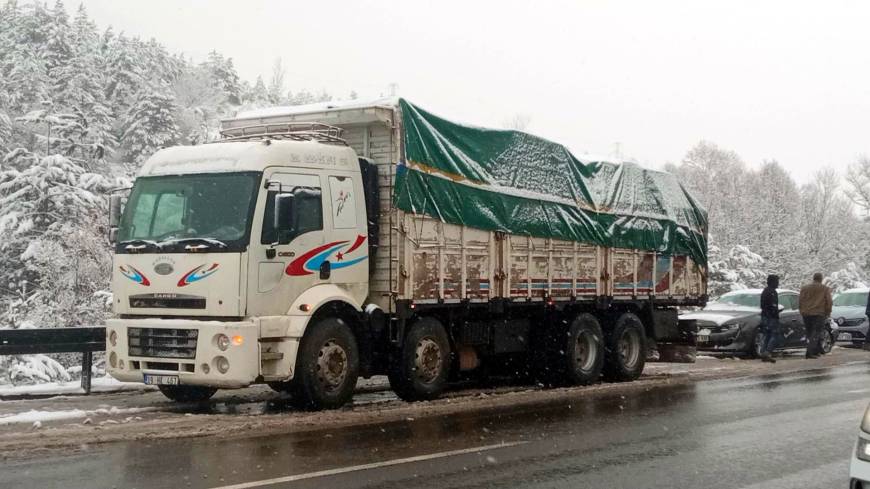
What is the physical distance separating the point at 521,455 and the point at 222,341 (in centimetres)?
383

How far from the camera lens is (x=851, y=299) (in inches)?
1183

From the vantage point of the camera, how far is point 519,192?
1478 cm

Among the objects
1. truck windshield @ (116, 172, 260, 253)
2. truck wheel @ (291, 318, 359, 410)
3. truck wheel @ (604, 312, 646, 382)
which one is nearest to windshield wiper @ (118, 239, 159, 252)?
truck windshield @ (116, 172, 260, 253)

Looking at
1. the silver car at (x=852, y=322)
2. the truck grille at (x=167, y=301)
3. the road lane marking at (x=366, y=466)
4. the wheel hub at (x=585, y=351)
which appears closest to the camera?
the road lane marking at (x=366, y=466)

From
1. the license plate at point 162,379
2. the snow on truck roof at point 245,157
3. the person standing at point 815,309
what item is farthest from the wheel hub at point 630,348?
the license plate at point 162,379

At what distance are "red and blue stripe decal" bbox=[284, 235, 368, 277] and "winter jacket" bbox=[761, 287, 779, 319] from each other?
40.3ft

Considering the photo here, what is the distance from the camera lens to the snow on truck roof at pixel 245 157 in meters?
11.4

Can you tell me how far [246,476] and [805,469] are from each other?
4.60m

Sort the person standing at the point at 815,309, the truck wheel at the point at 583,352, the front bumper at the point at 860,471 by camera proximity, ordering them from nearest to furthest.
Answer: the front bumper at the point at 860,471 → the truck wheel at the point at 583,352 → the person standing at the point at 815,309

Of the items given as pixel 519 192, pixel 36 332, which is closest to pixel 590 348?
pixel 519 192

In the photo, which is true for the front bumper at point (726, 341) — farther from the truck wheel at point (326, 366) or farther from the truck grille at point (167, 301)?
the truck grille at point (167, 301)

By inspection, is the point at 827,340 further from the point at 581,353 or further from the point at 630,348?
the point at 581,353

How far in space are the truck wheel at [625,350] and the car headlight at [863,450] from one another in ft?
35.2

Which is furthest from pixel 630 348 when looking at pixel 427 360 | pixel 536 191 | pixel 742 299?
pixel 742 299
